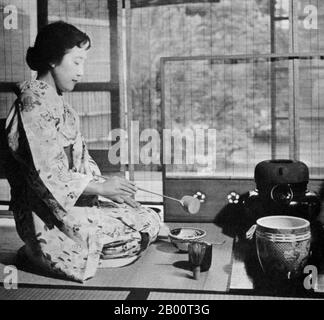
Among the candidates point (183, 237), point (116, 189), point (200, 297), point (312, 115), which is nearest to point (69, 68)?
point (116, 189)

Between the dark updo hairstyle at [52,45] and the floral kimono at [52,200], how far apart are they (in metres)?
0.09

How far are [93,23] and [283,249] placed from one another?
1794mm

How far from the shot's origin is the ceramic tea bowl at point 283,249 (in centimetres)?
197

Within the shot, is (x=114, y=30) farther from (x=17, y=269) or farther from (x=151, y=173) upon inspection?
(x=17, y=269)

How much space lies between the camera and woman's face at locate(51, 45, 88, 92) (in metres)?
2.21

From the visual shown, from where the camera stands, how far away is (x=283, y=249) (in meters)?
1.98

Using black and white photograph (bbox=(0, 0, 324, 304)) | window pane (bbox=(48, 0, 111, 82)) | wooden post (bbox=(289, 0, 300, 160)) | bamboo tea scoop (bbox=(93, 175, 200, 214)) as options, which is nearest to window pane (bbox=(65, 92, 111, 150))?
black and white photograph (bbox=(0, 0, 324, 304))

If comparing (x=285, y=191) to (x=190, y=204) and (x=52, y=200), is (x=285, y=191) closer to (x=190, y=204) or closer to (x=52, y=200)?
(x=190, y=204)

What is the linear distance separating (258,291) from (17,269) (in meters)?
1.02

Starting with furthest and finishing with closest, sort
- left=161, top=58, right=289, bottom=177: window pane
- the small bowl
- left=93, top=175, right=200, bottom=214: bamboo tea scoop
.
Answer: left=161, top=58, right=289, bottom=177: window pane, left=93, top=175, right=200, bottom=214: bamboo tea scoop, the small bowl

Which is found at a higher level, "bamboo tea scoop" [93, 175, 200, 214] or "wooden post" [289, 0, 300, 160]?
"wooden post" [289, 0, 300, 160]

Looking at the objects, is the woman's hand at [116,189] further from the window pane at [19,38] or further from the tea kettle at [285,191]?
the window pane at [19,38]

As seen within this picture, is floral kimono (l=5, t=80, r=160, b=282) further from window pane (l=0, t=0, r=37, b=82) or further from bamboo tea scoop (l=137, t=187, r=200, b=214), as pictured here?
window pane (l=0, t=0, r=37, b=82)

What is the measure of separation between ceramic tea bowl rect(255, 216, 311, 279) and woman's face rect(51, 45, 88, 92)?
0.99 m
